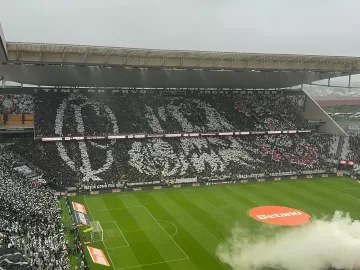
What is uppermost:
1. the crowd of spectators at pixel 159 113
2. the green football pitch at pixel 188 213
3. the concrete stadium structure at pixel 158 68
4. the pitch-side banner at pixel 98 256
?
the concrete stadium structure at pixel 158 68

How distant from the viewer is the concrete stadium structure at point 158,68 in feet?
150

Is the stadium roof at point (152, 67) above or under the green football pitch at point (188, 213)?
above

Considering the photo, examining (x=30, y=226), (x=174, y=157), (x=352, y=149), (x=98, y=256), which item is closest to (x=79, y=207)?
(x=30, y=226)

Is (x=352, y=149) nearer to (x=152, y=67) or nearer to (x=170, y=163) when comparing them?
(x=170, y=163)

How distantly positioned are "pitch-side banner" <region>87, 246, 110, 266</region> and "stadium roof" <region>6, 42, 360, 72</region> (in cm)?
2534

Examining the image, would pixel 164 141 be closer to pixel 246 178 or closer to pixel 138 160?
pixel 138 160

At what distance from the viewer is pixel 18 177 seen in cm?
3788

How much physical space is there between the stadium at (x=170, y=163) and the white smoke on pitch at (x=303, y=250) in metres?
0.09

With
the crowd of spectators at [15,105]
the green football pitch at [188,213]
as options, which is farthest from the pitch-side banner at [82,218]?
the crowd of spectators at [15,105]

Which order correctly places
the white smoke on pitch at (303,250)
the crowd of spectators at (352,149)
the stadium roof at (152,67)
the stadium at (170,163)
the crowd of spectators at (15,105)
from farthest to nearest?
the crowd of spectators at (352,149)
the crowd of spectators at (15,105)
the stadium roof at (152,67)
the stadium at (170,163)
the white smoke on pitch at (303,250)

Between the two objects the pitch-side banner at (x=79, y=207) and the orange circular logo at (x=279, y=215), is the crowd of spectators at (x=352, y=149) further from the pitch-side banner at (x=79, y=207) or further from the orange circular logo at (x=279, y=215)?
the pitch-side banner at (x=79, y=207)

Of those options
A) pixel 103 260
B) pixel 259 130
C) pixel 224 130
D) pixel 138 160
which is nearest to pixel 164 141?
pixel 138 160

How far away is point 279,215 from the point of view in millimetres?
36156

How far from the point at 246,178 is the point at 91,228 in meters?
26.6
